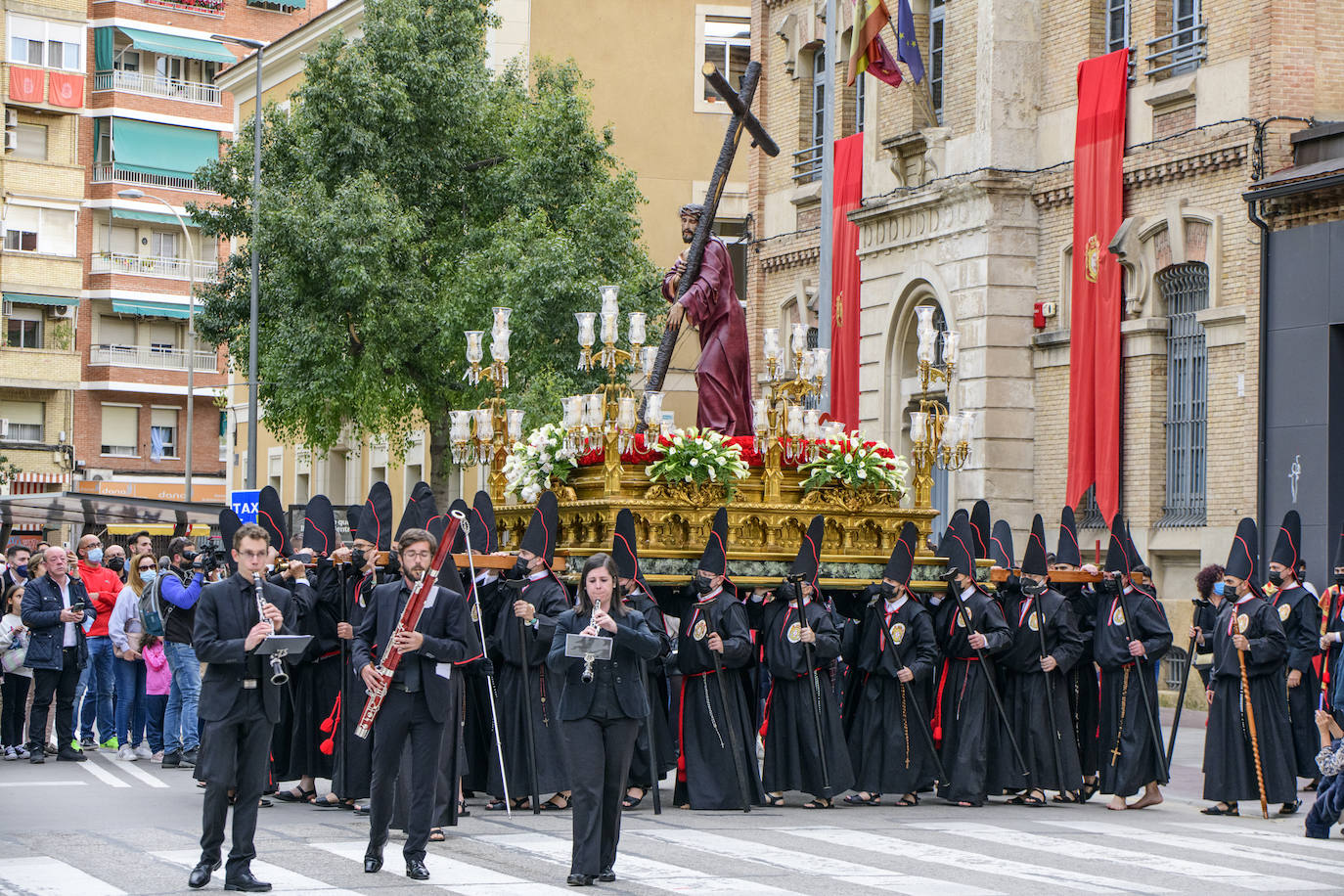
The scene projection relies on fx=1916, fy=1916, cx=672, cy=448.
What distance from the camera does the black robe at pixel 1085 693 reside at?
1580 centimetres

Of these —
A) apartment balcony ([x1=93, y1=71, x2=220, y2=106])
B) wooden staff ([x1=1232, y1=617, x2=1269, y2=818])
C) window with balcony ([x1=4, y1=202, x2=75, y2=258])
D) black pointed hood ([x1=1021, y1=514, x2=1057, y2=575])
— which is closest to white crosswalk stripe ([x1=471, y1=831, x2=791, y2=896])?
black pointed hood ([x1=1021, y1=514, x2=1057, y2=575])

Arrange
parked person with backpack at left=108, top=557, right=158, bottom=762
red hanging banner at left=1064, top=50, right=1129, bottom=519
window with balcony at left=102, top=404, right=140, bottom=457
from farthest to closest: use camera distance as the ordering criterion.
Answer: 1. window with balcony at left=102, top=404, right=140, bottom=457
2. red hanging banner at left=1064, top=50, right=1129, bottom=519
3. parked person with backpack at left=108, top=557, right=158, bottom=762

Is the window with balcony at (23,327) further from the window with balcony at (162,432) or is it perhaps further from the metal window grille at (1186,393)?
the metal window grille at (1186,393)

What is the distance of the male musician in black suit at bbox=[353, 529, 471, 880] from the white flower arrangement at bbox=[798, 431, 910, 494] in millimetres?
5783

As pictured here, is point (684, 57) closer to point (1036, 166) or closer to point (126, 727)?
point (1036, 166)

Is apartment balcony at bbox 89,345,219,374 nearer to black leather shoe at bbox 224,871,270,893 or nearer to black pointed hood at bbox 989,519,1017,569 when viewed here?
black pointed hood at bbox 989,519,1017,569

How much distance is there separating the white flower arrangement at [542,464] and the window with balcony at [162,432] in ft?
155

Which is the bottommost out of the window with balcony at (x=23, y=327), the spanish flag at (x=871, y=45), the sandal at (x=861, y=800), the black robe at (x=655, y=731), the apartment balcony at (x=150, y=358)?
the sandal at (x=861, y=800)

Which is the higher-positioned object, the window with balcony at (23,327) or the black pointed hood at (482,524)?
the window with balcony at (23,327)

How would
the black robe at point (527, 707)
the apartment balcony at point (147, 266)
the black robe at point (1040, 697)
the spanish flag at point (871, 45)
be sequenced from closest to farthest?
the black robe at point (527, 707) < the black robe at point (1040, 697) < the spanish flag at point (871, 45) < the apartment balcony at point (147, 266)

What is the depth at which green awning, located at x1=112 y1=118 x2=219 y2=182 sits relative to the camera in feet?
195

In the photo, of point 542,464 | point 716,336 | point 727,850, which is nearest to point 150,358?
point 716,336

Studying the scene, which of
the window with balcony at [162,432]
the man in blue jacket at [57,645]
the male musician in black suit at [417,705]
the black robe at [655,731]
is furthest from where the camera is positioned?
the window with balcony at [162,432]

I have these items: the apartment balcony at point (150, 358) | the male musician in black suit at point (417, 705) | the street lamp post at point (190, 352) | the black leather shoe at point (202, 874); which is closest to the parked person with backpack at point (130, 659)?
the male musician in black suit at point (417, 705)
